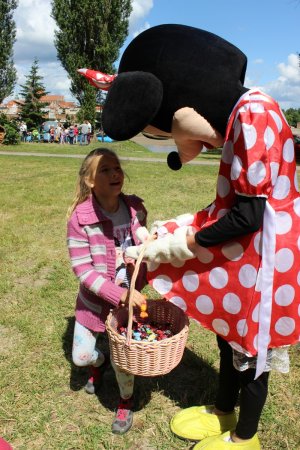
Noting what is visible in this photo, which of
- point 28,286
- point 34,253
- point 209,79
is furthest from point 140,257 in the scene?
point 34,253

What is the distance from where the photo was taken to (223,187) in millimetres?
1647

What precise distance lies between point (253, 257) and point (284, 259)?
0.12m

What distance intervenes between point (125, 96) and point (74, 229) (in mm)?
826

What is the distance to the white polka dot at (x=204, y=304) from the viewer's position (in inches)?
70.3

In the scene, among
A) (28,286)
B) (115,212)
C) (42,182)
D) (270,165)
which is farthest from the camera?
(42,182)

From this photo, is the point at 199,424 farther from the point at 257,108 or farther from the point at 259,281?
the point at 257,108

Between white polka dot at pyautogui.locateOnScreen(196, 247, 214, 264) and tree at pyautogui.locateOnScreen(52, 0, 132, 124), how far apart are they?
1027 inches

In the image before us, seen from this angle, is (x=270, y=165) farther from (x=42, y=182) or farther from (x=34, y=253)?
(x=42, y=182)

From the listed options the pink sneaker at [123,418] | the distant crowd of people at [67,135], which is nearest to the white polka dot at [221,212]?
the pink sneaker at [123,418]

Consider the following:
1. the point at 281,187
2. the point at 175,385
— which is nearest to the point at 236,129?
the point at 281,187

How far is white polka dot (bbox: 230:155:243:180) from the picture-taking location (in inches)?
57.9

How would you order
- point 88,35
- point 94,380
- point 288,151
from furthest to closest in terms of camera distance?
point 88,35 < point 94,380 < point 288,151

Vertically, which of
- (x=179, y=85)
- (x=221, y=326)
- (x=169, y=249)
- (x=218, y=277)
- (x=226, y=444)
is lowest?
(x=226, y=444)

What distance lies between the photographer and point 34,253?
4.73 m
